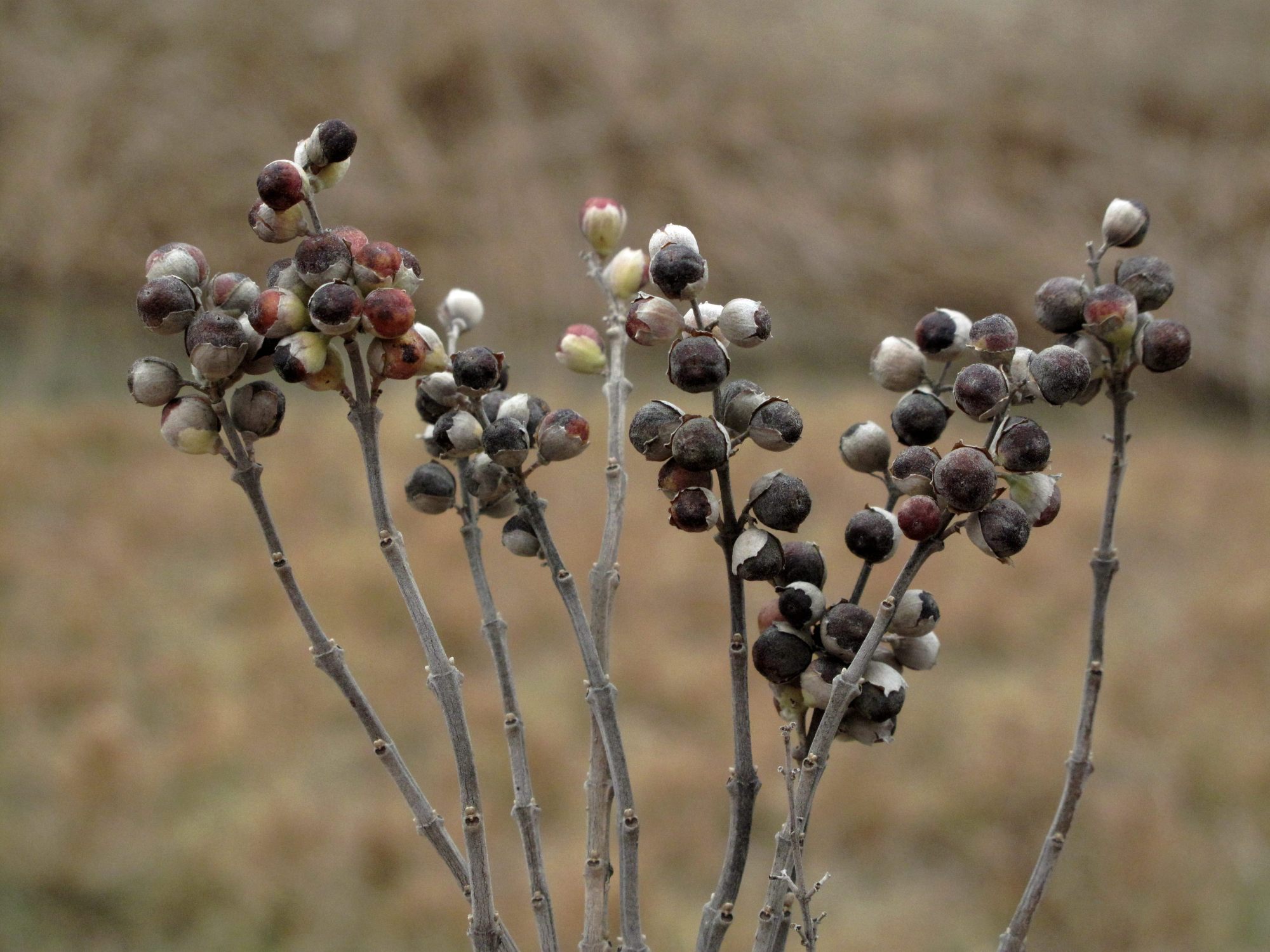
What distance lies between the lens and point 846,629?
346 millimetres

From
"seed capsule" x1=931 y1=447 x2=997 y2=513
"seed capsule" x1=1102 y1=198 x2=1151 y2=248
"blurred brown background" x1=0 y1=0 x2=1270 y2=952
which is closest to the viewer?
"seed capsule" x1=931 y1=447 x2=997 y2=513

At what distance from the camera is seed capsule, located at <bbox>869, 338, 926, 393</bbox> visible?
15.3 inches

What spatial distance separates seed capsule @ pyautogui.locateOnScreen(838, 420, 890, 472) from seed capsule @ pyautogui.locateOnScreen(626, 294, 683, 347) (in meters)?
0.07

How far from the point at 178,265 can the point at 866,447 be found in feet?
0.71

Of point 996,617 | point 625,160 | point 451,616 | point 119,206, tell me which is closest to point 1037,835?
point 996,617

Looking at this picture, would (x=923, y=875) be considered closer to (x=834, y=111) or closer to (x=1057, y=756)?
(x=1057, y=756)

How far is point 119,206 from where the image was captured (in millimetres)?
2572

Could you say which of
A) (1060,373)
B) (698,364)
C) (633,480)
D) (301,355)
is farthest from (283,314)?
(633,480)

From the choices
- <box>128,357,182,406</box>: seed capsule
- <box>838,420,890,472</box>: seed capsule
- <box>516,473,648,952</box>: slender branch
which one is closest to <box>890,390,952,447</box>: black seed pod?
<box>838,420,890,472</box>: seed capsule

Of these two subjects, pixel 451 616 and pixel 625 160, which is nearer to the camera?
pixel 451 616

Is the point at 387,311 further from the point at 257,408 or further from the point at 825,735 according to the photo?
the point at 825,735

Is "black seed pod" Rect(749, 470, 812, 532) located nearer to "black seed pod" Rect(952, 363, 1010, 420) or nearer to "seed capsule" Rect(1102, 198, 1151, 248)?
"black seed pod" Rect(952, 363, 1010, 420)

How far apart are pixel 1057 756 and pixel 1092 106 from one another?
2247 millimetres

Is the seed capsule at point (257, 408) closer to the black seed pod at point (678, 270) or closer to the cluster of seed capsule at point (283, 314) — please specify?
the cluster of seed capsule at point (283, 314)
